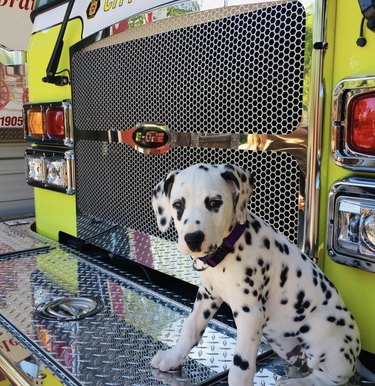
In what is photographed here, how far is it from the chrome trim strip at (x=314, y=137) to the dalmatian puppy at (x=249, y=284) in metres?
0.11

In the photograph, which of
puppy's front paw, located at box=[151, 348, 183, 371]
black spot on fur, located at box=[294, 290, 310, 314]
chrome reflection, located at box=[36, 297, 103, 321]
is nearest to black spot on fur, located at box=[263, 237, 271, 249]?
black spot on fur, located at box=[294, 290, 310, 314]

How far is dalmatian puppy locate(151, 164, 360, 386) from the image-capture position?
109cm

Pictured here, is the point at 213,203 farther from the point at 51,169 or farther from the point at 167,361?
the point at 51,169

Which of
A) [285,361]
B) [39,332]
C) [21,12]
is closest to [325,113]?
[285,361]

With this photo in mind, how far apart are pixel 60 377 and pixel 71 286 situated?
62 cm

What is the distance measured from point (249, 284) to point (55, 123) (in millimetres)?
1436

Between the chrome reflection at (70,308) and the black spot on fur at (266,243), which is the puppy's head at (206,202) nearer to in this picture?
the black spot on fur at (266,243)

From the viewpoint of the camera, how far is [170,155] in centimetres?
171

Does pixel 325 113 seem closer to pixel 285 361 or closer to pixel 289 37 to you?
pixel 289 37

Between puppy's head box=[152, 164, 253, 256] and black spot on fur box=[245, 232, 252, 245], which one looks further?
black spot on fur box=[245, 232, 252, 245]

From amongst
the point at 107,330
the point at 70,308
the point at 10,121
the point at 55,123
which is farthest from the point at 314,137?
the point at 10,121

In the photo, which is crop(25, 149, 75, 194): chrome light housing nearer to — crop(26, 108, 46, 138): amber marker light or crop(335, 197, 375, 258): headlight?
crop(26, 108, 46, 138): amber marker light

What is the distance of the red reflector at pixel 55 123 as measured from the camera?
2244 millimetres

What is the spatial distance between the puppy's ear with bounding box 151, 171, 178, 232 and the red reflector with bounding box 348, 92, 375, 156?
16.9 inches
